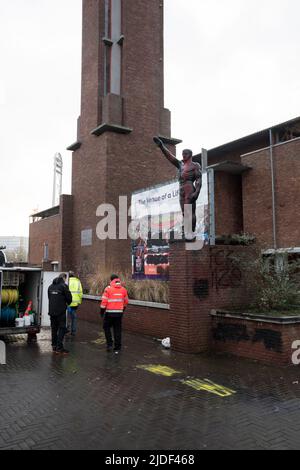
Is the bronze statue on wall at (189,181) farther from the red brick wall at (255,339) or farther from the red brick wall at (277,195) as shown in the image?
the red brick wall at (277,195)

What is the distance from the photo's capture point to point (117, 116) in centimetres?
2031

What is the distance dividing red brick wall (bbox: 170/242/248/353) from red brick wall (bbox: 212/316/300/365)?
0.36m

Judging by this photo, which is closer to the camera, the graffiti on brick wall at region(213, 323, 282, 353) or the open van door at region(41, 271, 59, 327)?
the graffiti on brick wall at region(213, 323, 282, 353)

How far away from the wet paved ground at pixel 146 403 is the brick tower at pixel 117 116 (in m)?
11.6

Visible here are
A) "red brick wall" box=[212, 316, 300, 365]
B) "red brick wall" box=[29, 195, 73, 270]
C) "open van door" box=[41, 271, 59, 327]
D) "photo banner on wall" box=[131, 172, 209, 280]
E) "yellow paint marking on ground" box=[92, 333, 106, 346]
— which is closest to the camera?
"red brick wall" box=[212, 316, 300, 365]

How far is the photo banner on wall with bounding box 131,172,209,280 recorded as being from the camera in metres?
16.8

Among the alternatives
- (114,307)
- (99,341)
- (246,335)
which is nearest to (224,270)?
(246,335)

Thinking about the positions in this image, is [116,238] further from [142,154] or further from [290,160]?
[290,160]

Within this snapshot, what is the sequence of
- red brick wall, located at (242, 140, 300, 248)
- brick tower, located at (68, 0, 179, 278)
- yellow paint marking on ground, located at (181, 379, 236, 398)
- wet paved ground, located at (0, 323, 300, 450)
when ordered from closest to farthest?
wet paved ground, located at (0, 323, 300, 450)
yellow paint marking on ground, located at (181, 379, 236, 398)
red brick wall, located at (242, 140, 300, 248)
brick tower, located at (68, 0, 179, 278)

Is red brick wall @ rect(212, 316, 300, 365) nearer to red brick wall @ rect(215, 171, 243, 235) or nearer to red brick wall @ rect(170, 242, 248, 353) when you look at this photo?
red brick wall @ rect(170, 242, 248, 353)

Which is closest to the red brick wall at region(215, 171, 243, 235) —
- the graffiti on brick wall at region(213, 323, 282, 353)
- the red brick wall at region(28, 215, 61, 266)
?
the red brick wall at region(28, 215, 61, 266)

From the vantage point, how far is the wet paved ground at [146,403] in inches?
179

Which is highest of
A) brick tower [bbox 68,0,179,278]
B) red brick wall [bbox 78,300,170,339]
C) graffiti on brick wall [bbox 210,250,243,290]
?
brick tower [bbox 68,0,179,278]

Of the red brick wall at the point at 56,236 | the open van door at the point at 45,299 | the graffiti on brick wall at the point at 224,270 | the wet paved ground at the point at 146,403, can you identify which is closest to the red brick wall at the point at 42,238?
the red brick wall at the point at 56,236
